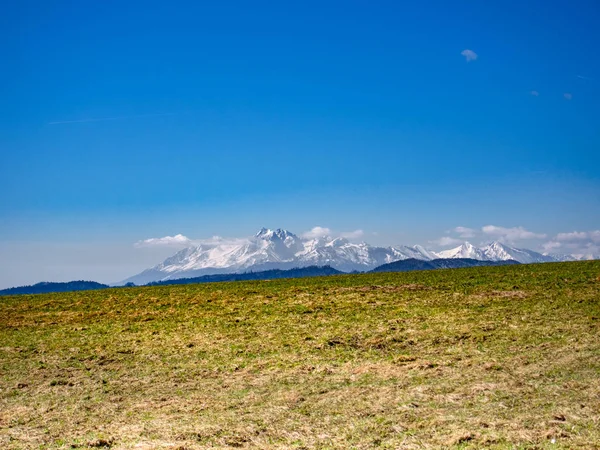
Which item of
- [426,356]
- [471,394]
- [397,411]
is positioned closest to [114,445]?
[397,411]

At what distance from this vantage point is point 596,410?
1402 centimetres

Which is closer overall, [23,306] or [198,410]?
[198,410]

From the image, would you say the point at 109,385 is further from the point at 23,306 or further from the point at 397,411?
the point at 23,306

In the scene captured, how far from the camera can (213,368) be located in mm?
22000

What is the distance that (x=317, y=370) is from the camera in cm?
2058

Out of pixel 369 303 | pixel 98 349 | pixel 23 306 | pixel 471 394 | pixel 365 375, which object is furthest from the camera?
pixel 23 306

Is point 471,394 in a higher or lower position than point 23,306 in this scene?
lower

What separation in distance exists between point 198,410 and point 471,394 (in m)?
8.93

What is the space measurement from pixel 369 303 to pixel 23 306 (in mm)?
28976

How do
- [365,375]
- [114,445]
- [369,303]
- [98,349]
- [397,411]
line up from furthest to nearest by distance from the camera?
[369,303], [98,349], [365,375], [397,411], [114,445]

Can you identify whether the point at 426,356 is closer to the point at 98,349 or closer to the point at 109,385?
the point at 109,385

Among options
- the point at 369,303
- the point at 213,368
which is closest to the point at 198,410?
the point at 213,368

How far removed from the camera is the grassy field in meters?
13.8

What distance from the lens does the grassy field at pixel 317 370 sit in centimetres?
1378
